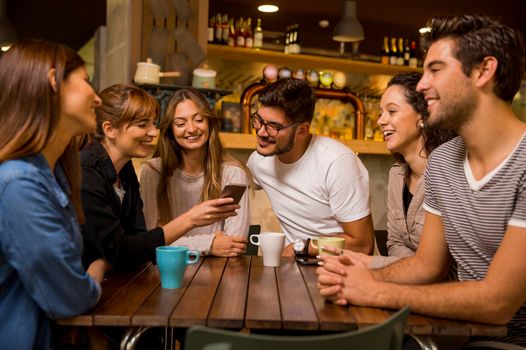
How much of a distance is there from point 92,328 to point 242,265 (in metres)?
0.64

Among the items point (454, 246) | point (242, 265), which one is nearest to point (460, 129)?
point (454, 246)

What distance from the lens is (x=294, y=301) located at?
4.86 ft

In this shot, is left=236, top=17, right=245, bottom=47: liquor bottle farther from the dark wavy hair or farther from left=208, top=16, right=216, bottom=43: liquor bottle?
the dark wavy hair

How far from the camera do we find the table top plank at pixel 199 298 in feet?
4.25

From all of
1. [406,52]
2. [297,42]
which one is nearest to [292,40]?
[297,42]

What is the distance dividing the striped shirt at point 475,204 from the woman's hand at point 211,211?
687mm

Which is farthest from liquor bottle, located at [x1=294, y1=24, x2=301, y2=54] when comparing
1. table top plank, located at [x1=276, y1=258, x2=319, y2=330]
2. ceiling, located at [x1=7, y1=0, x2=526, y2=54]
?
table top plank, located at [x1=276, y1=258, x2=319, y2=330]

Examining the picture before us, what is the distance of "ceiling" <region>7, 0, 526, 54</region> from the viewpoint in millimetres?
5473

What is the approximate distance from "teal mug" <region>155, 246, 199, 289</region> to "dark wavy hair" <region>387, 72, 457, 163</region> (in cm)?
120

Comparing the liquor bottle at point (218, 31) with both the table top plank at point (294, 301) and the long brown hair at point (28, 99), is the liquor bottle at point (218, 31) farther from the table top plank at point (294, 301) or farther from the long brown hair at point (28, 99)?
the long brown hair at point (28, 99)

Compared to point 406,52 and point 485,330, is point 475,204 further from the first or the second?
point 406,52

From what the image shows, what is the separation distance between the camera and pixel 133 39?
3.94 meters

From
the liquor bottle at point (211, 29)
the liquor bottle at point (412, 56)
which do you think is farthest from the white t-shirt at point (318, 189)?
the liquor bottle at point (412, 56)

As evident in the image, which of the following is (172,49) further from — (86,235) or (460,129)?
(460,129)
